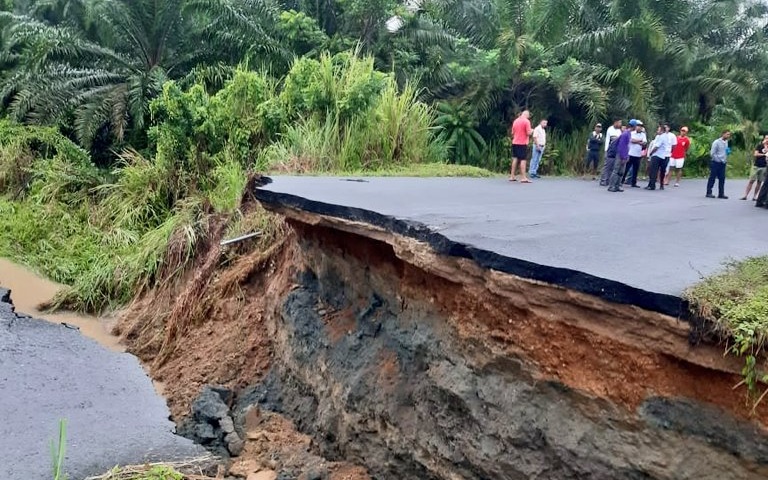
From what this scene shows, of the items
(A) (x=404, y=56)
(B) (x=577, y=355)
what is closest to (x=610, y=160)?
(A) (x=404, y=56)

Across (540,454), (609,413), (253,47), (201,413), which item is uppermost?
(253,47)

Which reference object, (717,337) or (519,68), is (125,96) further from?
(717,337)

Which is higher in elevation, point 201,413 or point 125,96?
point 125,96

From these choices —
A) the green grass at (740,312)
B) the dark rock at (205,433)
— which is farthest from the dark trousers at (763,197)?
the dark rock at (205,433)

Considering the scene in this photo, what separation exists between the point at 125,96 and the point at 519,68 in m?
8.57

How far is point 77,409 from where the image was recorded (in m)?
4.60

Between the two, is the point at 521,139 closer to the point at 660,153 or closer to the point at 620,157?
the point at 620,157

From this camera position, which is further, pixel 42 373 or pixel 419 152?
pixel 419 152

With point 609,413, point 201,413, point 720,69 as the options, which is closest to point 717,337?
point 609,413

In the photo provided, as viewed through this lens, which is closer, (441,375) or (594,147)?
(441,375)

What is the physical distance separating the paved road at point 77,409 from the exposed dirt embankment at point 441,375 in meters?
0.92

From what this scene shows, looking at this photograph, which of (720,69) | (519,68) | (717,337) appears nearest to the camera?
(717,337)

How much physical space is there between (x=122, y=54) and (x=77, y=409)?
42.5 feet

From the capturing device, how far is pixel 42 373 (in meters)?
5.18
